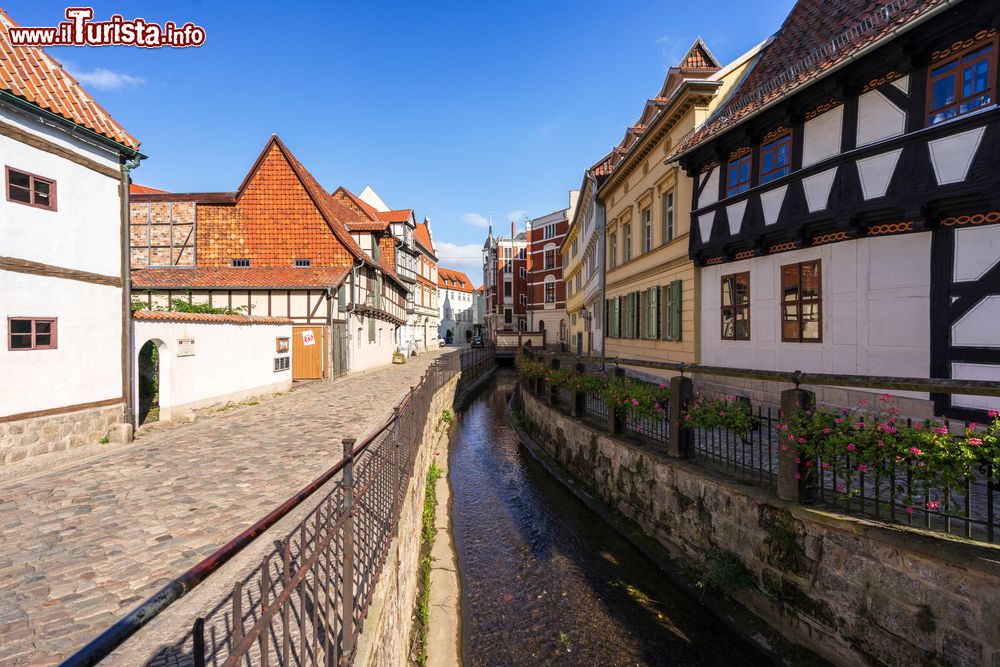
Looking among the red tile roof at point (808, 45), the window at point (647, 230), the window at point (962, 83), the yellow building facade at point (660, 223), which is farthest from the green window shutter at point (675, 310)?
the window at point (962, 83)

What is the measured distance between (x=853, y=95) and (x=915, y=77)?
96 centimetres

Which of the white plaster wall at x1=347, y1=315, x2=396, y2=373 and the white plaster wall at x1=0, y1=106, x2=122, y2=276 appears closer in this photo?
the white plaster wall at x1=0, y1=106, x2=122, y2=276

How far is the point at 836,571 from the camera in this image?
14.9 ft

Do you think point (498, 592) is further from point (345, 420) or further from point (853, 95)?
point (853, 95)

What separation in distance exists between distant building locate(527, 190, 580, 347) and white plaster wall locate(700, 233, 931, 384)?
33.9m

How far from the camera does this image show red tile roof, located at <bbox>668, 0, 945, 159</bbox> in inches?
301

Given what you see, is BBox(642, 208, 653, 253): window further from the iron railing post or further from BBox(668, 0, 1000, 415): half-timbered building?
the iron railing post

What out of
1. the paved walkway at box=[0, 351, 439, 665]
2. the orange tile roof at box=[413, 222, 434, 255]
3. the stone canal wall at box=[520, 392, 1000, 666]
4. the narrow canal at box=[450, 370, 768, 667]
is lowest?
the narrow canal at box=[450, 370, 768, 667]

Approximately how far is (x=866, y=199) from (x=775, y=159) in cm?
249

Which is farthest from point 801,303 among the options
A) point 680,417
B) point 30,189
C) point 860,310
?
point 30,189

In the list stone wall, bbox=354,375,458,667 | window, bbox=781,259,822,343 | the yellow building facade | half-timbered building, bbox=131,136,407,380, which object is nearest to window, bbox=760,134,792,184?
window, bbox=781,259,822,343

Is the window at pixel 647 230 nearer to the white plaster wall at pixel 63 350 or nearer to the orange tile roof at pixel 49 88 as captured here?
the orange tile roof at pixel 49 88

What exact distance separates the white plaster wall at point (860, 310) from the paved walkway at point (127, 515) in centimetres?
928

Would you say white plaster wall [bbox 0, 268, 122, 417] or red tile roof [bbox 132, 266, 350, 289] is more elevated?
red tile roof [bbox 132, 266, 350, 289]
